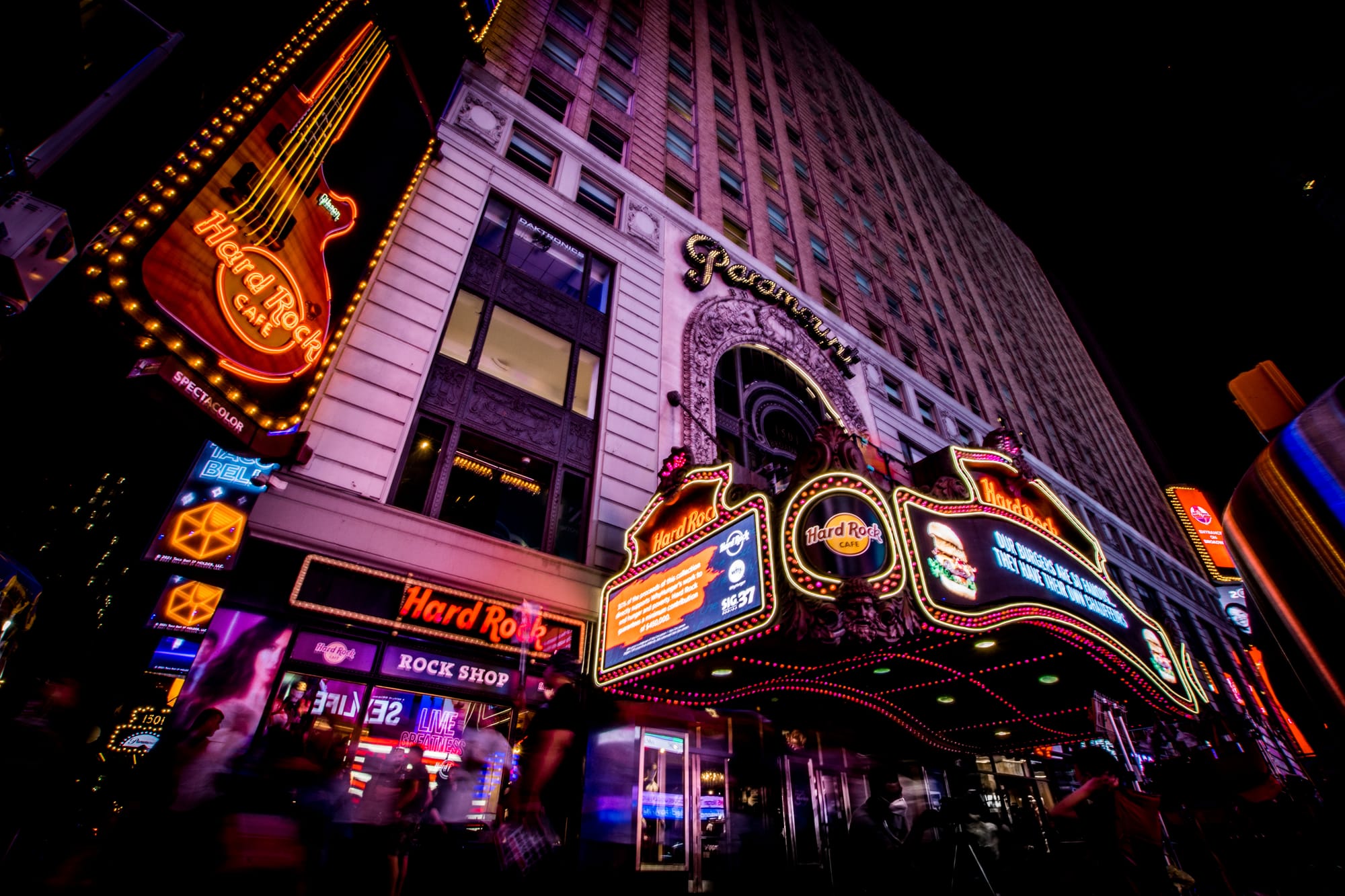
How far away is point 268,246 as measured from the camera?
7.33m

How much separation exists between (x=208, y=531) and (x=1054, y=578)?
12770 millimetres

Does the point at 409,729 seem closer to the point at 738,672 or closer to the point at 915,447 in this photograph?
the point at 738,672

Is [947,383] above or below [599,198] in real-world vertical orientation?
above

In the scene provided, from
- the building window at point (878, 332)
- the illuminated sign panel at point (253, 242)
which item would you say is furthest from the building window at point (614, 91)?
the building window at point (878, 332)

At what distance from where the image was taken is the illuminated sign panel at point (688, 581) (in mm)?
7176

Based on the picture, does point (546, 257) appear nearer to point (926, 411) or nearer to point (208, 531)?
point (208, 531)

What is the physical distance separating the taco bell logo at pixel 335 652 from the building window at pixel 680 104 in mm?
23022

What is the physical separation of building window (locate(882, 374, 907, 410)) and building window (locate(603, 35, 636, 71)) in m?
16.7

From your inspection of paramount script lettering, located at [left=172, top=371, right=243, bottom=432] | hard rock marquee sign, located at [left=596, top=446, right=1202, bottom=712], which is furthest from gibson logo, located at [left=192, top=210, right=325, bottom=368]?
hard rock marquee sign, located at [left=596, top=446, right=1202, bottom=712]

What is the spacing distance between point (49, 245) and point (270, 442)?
9.89ft

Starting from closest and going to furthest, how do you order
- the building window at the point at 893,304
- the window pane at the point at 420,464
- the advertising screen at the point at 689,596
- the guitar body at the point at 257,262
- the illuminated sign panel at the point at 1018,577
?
the guitar body at the point at 257,262
the advertising screen at the point at 689,596
the illuminated sign panel at the point at 1018,577
the window pane at the point at 420,464
the building window at the point at 893,304

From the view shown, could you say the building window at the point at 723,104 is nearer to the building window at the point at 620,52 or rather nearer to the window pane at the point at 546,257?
the building window at the point at 620,52

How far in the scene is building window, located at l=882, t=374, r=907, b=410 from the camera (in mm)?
22469

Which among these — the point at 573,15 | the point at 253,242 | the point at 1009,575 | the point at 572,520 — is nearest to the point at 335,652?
the point at 572,520
